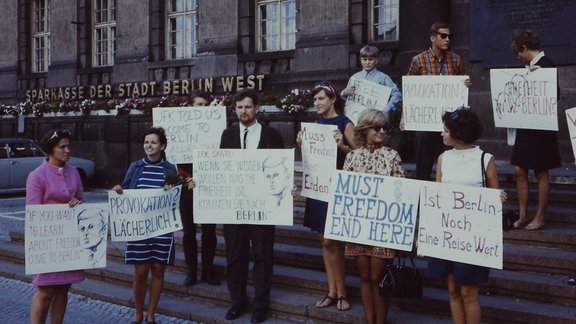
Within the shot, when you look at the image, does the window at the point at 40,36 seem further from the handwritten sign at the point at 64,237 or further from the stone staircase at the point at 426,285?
the handwritten sign at the point at 64,237

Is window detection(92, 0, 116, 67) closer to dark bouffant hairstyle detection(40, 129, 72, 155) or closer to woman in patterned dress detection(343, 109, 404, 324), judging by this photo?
dark bouffant hairstyle detection(40, 129, 72, 155)

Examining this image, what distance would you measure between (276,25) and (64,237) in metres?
10.6

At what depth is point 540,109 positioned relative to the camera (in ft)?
24.3

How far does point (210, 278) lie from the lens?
322 inches

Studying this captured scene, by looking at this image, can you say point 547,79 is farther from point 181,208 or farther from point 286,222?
point 181,208

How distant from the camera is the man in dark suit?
7.06 m

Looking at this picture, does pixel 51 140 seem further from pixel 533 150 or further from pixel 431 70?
pixel 533 150

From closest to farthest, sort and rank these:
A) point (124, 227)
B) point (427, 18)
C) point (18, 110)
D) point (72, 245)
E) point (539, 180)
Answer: point (72, 245), point (124, 227), point (539, 180), point (427, 18), point (18, 110)

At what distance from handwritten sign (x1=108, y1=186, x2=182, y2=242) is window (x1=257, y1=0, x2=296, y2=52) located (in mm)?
9304

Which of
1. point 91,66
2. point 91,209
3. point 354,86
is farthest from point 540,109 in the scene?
point 91,66

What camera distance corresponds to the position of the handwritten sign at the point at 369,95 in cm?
773

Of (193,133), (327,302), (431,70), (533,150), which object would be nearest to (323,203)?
(327,302)

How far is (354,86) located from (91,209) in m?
2.93

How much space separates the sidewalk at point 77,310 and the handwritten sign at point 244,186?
1266 millimetres
